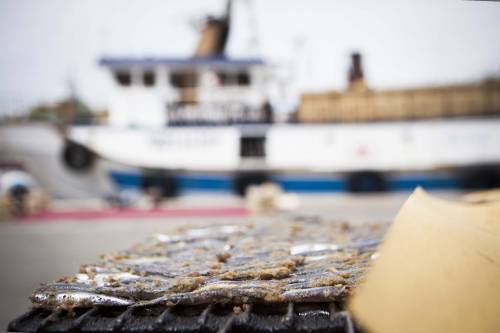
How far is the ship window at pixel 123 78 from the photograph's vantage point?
1328 cm

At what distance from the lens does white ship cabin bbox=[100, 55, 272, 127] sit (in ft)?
42.6

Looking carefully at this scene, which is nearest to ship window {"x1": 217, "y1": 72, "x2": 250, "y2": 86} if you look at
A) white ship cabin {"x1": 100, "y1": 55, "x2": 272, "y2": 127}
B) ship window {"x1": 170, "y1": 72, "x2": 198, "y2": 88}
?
white ship cabin {"x1": 100, "y1": 55, "x2": 272, "y2": 127}

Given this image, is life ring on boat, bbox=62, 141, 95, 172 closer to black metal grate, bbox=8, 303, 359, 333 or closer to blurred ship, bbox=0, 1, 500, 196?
blurred ship, bbox=0, 1, 500, 196

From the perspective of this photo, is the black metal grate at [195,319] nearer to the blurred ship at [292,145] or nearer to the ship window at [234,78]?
the blurred ship at [292,145]

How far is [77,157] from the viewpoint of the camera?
1240 centimetres

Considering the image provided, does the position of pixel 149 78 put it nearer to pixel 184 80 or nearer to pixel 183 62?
pixel 184 80

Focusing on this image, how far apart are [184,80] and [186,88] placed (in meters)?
0.29

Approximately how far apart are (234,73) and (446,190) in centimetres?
809

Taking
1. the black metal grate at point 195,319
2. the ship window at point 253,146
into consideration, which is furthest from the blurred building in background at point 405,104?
the black metal grate at point 195,319

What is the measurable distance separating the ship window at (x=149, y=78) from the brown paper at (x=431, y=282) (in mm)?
13216

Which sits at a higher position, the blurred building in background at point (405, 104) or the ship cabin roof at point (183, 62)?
the ship cabin roof at point (183, 62)

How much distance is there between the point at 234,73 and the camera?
13.7m

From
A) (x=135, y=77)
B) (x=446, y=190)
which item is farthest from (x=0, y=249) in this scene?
(x=446, y=190)

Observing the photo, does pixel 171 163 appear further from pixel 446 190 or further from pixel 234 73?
pixel 446 190
